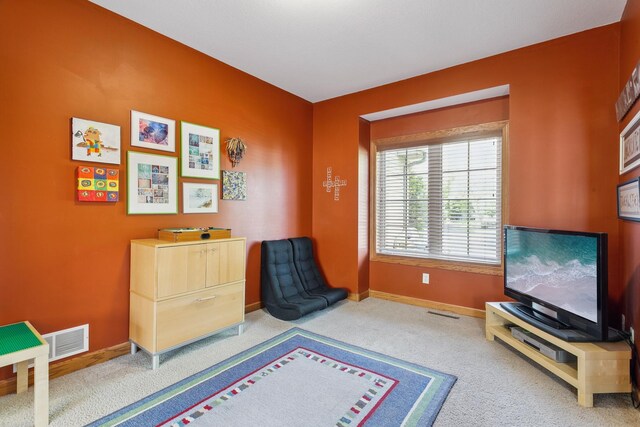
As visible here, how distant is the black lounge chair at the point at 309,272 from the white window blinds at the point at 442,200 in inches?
35.5

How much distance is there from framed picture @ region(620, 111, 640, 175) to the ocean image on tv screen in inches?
22.4

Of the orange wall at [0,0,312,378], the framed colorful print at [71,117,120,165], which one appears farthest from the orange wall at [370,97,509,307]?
the framed colorful print at [71,117,120,165]

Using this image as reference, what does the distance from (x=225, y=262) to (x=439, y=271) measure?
8.16 ft

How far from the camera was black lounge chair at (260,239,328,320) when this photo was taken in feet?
10.9

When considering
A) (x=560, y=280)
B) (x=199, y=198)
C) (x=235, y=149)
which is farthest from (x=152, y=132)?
(x=560, y=280)

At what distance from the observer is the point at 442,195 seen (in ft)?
12.4

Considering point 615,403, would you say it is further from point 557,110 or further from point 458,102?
point 458,102

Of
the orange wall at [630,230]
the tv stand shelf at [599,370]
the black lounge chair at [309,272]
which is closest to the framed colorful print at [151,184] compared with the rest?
the black lounge chair at [309,272]

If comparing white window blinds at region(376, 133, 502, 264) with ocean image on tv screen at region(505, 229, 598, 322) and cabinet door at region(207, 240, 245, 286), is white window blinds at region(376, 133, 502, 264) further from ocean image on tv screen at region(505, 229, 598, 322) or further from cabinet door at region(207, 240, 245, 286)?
cabinet door at region(207, 240, 245, 286)

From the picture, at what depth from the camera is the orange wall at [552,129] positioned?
2611 millimetres

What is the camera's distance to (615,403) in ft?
6.25

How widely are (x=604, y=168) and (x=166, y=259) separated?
3628 millimetres

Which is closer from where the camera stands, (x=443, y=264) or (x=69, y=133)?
(x=69, y=133)

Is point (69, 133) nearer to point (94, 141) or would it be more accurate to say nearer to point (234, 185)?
point (94, 141)
